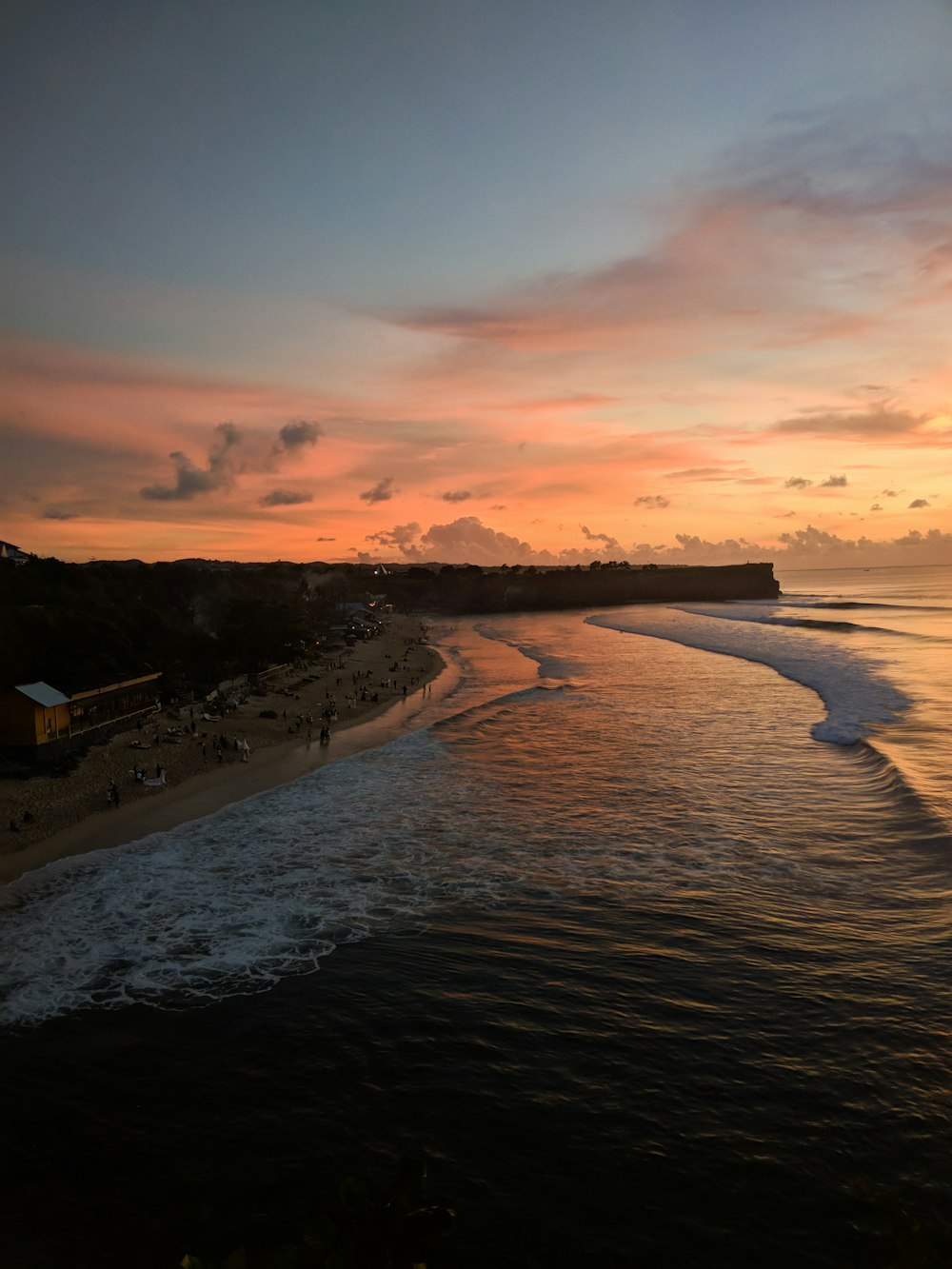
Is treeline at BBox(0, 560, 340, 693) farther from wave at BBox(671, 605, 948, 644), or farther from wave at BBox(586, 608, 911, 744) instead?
wave at BBox(671, 605, 948, 644)

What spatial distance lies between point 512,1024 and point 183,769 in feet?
80.2

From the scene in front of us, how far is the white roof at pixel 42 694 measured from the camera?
32.8 metres

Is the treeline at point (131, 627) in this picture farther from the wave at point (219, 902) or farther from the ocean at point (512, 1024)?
the ocean at point (512, 1024)

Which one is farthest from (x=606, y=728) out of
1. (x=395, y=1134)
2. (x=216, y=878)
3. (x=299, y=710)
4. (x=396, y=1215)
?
(x=396, y=1215)

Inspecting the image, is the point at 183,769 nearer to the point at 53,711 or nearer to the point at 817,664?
the point at 53,711

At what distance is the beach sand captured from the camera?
26.5 meters

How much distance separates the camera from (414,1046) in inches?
574

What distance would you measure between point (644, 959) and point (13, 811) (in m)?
23.4

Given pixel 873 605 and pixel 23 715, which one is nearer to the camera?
pixel 23 715

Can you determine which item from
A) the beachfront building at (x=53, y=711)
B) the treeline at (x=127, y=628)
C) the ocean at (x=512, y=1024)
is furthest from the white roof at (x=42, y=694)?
the ocean at (x=512, y=1024)

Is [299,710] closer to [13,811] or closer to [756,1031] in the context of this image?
[13,811]

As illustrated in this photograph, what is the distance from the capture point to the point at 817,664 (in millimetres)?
68062

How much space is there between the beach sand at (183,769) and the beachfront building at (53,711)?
54.1 inches

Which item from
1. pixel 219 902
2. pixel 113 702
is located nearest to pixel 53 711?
pixel 113 702
